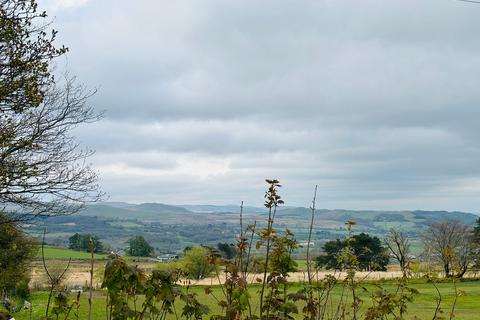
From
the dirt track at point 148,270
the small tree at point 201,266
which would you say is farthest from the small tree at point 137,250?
the small tree at point 201,266

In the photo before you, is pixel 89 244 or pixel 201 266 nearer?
pixel 89 244

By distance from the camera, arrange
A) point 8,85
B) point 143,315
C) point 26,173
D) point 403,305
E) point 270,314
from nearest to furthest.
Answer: point 143,315
point 270,314
point 403,305
point 8,85
point 26,173

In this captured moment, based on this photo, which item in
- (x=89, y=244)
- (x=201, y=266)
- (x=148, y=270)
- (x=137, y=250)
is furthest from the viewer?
(x=201, y=266)

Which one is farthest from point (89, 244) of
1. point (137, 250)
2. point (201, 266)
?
point (201, 266)

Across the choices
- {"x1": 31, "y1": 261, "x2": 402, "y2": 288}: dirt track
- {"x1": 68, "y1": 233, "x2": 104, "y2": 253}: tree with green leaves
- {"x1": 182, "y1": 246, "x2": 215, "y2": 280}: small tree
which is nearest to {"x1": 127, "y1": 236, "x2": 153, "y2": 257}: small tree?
{"x1": 31, "y1": 261, "x2": 402, "y2": 288}: dirt track

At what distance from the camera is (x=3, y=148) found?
41.2 ft

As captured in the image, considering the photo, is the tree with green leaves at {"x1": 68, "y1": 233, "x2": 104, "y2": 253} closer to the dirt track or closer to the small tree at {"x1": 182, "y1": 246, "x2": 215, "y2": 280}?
the dirt track

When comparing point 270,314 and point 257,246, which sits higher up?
point 257,246

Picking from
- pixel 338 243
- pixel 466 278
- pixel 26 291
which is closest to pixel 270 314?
pixel 338 243

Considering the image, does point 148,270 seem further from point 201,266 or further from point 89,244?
point 201,266

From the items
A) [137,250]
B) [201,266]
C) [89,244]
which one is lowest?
[201,266]

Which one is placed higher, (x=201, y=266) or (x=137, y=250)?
(x=137, y=250)

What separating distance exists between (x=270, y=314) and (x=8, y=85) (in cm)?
984

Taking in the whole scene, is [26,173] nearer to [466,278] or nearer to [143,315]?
[143,315]
